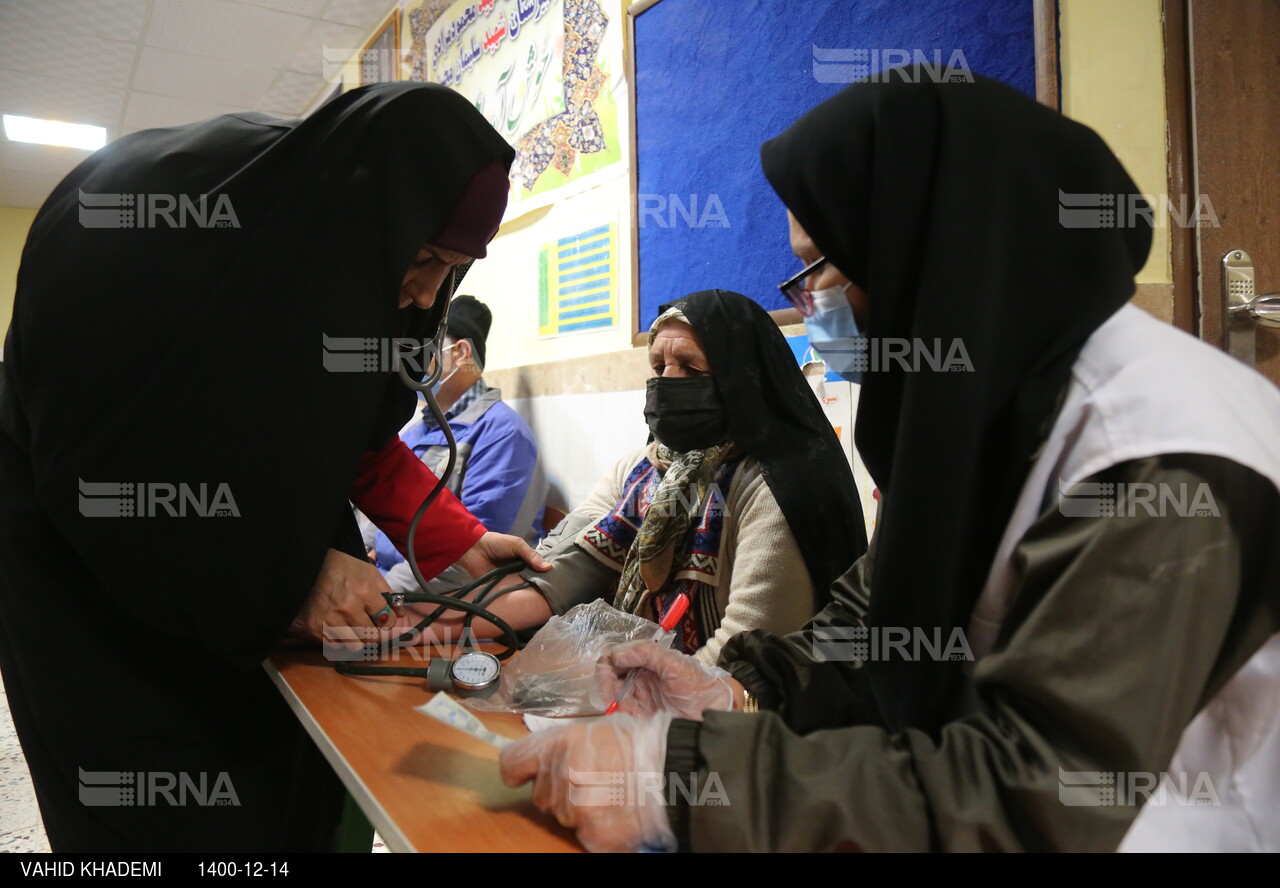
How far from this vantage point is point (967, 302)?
28.0 inches

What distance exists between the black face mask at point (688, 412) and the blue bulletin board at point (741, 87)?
16.8 inches

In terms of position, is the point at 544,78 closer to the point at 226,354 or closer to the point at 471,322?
the point at 471,322

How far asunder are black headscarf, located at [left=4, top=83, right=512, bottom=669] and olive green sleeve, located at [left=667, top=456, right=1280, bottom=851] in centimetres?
60

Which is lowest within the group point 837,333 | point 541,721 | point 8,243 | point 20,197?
point 541,721

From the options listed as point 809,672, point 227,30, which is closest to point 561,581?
point 809,672

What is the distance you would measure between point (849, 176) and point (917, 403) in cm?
29

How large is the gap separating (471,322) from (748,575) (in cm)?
213

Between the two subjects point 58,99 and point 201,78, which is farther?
point 58,99

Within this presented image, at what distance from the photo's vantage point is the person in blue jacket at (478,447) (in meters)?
2.83

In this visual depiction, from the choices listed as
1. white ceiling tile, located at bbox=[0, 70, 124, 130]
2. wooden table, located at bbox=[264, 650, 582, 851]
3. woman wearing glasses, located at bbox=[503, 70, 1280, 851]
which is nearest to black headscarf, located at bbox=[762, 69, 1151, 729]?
woman wearing glasses, located at bbox=[503, 70, 1280, 851]

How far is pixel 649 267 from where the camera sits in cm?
244

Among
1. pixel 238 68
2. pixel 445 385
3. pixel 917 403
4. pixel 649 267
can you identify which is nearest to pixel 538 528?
pixel 445 385

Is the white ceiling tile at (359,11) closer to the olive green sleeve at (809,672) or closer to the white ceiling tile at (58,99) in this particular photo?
the white ceiling tile at (58,99)

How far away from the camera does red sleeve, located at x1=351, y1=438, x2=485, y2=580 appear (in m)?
1.39
